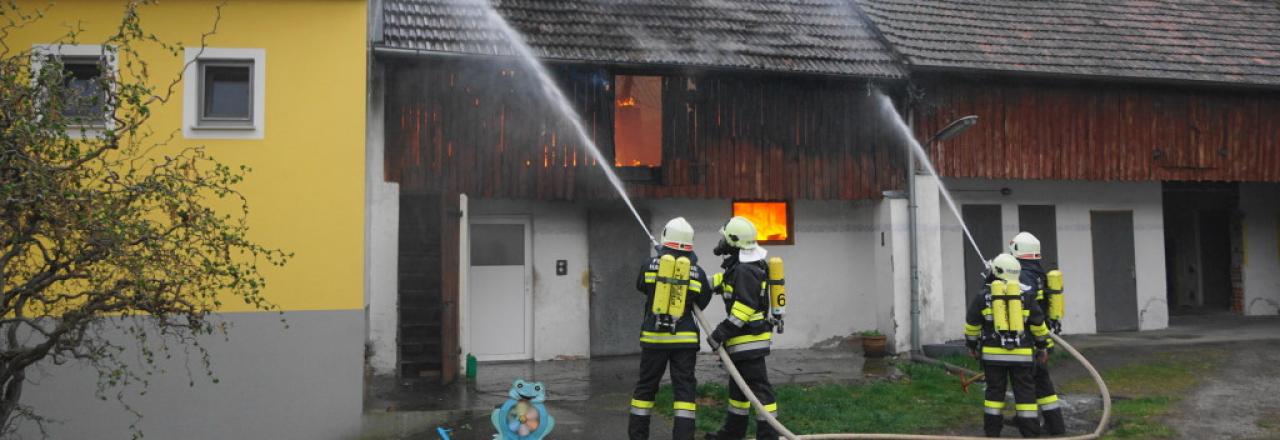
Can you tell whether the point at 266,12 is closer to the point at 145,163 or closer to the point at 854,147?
the point at 145,163

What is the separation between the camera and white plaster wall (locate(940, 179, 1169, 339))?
12055 mm

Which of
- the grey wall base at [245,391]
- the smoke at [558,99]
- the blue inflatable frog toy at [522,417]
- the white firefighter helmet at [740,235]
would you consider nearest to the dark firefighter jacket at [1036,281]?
the white firefighter helmet at [740,235]

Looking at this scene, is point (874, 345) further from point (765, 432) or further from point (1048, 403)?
point (765, 432)

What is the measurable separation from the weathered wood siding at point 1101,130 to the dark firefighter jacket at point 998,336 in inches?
185

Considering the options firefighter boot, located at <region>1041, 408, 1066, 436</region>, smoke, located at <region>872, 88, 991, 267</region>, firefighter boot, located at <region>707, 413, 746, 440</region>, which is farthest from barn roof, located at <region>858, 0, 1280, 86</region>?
firefighter boot, located at <region>707, 413, 746, 440</region>

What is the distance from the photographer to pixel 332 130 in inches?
294

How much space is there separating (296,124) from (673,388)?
4.04 metres

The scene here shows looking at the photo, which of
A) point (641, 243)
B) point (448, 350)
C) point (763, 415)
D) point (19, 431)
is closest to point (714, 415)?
point (763, 415)

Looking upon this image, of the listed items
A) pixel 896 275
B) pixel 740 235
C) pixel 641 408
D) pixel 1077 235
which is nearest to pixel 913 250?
pixel 896 275

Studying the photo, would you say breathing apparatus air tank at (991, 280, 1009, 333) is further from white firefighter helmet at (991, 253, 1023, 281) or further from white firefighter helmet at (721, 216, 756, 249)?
white firefighter helmet at (721, 216, 756, 249)

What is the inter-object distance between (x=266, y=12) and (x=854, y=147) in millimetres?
7119

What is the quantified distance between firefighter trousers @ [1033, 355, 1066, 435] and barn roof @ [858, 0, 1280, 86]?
5002mm

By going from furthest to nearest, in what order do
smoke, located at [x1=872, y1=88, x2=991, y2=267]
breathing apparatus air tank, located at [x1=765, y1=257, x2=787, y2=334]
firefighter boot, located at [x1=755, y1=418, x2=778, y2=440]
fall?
1. smoke, located at [x1=872, y1=88, x2=991, y2=267]
2. breathing apparatus air tank, located at [x1=765, y1=257, x2=787, y2=334]
3. firefighter boot, located at [x1=755, y1=418, x2=778, y2=440]

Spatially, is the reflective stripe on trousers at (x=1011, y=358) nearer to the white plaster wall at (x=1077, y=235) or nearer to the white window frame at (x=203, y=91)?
the white plaster wall at (x=1077, y=235)
